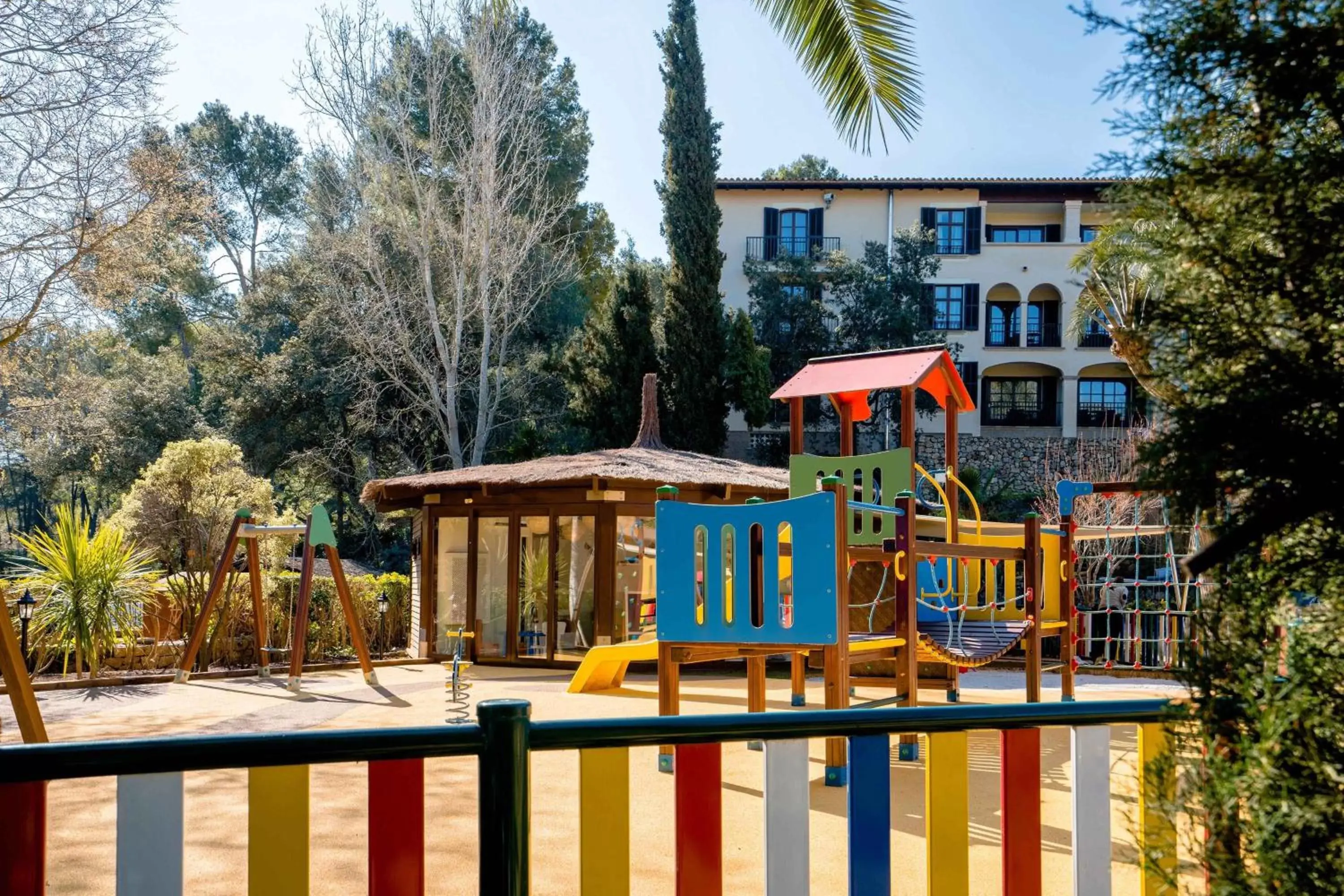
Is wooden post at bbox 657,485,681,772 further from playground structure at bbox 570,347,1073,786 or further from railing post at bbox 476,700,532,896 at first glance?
railing post at bbox 476,700,532,896

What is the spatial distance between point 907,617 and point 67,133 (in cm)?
1149

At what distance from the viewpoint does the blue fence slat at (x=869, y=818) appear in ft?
7.53

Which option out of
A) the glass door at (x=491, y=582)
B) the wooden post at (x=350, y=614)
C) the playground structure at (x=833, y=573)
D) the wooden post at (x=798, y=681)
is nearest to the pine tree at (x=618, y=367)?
the glass door at (x=491, y=582)

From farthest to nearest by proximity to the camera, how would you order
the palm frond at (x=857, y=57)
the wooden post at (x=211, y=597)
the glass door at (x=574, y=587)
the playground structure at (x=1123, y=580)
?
the glass door at (x=574, y=587), the wooden post at (x=211, y=597), the playground structure at (x=1123, y=580), the palm frond at (x=857, y=57)

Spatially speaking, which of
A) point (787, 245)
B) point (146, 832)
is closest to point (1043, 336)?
point (787, 245)

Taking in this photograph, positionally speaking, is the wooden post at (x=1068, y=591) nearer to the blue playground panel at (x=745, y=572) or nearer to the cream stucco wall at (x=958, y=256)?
the blue playground panel at (x=745, y=572)

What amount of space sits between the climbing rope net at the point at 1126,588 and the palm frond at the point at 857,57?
15.1 ft

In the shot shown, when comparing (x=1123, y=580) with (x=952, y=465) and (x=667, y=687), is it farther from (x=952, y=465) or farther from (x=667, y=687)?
(x=667, y=687)

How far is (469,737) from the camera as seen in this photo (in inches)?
76.5

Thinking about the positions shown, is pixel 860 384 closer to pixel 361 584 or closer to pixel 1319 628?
pixel 1319 628

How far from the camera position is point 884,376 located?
8203 mm

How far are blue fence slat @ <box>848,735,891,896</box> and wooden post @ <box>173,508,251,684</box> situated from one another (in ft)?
32.1

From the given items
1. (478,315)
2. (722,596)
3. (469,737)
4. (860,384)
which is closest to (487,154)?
(478,315)

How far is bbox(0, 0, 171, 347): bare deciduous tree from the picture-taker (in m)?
12.1
